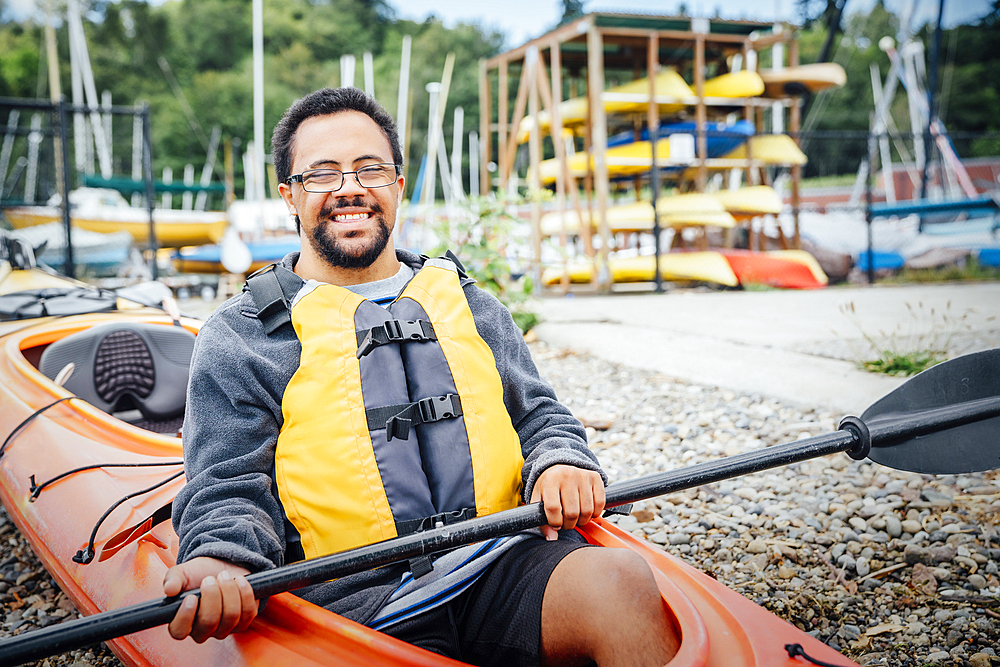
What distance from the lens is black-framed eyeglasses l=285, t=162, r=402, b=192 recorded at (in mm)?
1555

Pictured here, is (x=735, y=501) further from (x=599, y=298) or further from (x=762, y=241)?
(x=762, y=241)

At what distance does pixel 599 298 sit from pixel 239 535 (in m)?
7.11

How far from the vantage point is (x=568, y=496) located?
4.38ft

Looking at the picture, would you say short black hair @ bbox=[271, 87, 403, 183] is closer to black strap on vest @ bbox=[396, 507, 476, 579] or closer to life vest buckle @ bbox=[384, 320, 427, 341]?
life vest buckle @ bbox=[384, 320, 427, 341]

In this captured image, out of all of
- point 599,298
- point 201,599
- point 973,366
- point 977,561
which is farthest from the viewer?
point 599,298

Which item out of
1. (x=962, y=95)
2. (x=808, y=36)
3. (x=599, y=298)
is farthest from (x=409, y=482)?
(x=808, y=36)

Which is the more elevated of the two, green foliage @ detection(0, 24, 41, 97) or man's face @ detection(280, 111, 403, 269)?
green foliage @ detection(0, 24, 41, 97)

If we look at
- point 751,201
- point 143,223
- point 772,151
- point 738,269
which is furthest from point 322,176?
point 143,223

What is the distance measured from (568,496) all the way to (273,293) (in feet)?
2.53

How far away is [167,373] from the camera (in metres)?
2.84

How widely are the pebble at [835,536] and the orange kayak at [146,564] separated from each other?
82cm

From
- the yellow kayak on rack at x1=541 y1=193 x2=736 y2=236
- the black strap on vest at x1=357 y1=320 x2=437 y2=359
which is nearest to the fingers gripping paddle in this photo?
the black strap on vest at x1=357 y1=320 x2=437 y2=359

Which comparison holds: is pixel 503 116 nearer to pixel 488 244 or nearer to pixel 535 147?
pixel 535 147

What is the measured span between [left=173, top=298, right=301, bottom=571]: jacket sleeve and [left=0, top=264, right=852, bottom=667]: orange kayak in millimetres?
159
